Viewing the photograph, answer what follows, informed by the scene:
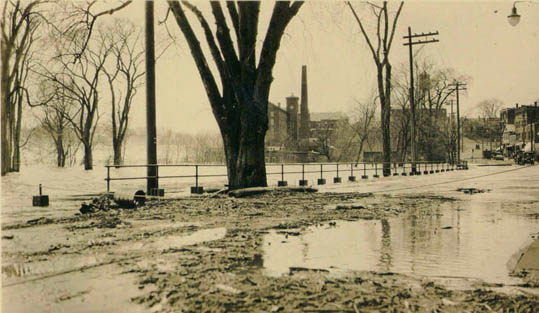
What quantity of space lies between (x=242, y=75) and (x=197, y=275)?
9.95 meters

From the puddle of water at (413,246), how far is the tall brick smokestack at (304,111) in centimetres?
7259

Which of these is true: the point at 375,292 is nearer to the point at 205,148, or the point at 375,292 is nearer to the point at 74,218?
the point at 74,218

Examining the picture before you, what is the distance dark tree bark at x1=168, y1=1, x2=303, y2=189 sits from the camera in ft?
47.5

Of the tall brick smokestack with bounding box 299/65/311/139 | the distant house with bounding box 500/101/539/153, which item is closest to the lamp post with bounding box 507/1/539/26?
the distant house with bounding box 500/101/539/153

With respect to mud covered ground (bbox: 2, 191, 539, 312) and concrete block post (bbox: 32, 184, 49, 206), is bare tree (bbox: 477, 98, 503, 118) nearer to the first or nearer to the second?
concrete block post (bbox: 32, 184, 49, 206)

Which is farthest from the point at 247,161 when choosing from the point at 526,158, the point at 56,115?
the point at 526,158

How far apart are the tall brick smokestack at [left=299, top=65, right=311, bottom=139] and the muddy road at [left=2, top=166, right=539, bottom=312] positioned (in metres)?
72.0

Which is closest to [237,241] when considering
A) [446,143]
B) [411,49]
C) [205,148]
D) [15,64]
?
[15,64]

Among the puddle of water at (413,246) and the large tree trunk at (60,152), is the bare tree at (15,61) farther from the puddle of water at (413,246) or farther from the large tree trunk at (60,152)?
the puddle of water at (413,246)

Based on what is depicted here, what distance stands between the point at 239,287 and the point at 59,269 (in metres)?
2.15

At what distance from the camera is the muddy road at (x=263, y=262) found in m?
4.44

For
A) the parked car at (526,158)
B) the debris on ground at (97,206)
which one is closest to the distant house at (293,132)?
the parked car at (526,158)

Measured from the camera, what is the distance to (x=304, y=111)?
8388 centimetres

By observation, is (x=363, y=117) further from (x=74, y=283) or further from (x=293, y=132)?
(x=74, y=283)
